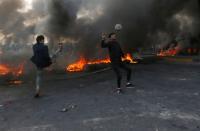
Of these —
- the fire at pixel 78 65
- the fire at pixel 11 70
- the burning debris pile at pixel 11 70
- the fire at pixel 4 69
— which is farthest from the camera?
the fire at pixel 78 65

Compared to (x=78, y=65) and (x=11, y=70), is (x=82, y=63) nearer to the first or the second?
(x=78, y=65)

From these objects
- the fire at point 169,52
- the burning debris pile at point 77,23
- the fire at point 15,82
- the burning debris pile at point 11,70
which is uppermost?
the burning debris pile at point 77,23

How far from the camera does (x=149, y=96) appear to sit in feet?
29.5

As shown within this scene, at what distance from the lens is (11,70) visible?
17.2m

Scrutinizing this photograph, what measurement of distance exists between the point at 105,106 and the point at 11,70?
34.4ft

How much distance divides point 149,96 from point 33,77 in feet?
25.3

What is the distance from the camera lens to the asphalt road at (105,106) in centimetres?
658

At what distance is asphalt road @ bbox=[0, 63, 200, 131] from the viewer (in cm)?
658

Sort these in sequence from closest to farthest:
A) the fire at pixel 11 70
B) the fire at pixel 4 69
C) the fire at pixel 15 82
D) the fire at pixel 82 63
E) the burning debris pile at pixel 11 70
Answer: the fire at pixel 15 82
the burning debris pile at pixel 11 70
the fire at pixel 11 70
the fire at pixel 4 69
the fire at pixel 82 63

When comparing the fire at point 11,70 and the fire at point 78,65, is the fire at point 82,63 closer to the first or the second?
the fire at point 78,65

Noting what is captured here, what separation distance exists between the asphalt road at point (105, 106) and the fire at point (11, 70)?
4443 mm

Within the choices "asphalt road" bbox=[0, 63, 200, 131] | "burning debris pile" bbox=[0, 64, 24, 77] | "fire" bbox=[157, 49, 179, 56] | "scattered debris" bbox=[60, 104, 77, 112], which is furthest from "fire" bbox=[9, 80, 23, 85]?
"fire" bbox=[157, 49, 179, 56]

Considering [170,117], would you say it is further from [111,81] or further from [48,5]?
[48,5]

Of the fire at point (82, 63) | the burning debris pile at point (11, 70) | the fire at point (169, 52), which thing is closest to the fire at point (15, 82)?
the burning debris pile at point (11, 70)
